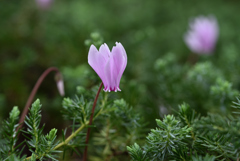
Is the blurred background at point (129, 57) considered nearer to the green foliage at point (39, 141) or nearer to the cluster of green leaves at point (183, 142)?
the cluster of green leaves at point (183, 142)

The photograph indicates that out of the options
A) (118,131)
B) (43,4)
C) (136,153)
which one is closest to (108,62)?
(136,153)

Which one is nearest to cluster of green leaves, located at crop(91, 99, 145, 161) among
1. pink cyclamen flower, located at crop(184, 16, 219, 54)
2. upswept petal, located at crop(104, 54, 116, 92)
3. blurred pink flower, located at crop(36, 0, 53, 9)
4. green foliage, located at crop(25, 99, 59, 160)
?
upswept petal, located at crop(104, 54, 116, 92)

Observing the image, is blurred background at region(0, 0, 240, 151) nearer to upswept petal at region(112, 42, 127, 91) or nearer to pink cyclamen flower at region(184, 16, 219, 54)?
pink cyclamen flower at region(184, 16, 219, 54)

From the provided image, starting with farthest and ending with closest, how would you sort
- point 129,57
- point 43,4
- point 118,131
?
point 43,4 → point 129,57 → point 118,131

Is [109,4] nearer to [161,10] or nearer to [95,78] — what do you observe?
[161,10]

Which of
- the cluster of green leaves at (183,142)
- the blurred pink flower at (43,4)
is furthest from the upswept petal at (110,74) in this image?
the blurred pink flower at (43,4)

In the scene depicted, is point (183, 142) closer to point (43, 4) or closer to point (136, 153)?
point (136, 153)
